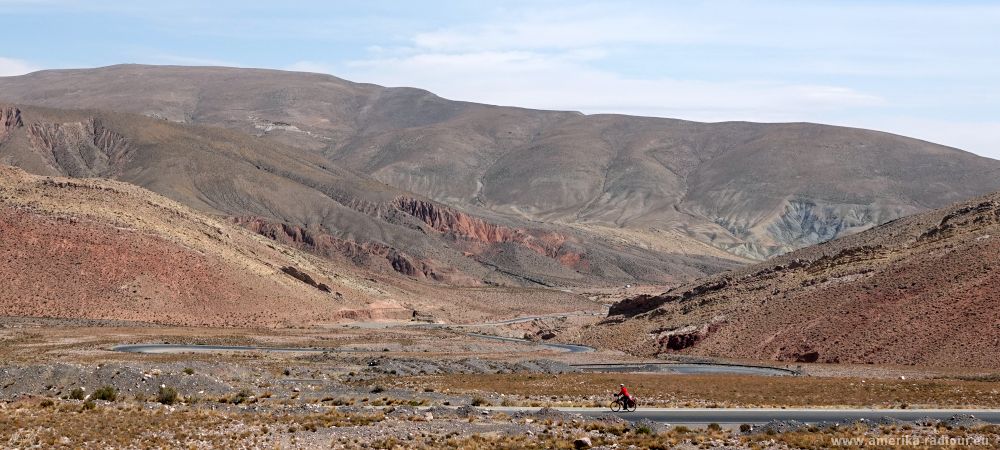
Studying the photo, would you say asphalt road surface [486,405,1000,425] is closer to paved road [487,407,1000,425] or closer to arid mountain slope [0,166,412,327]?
paved road [487,407,1000,425]

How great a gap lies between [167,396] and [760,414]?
2020cm

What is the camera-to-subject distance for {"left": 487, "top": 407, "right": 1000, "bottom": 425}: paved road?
34469 mm

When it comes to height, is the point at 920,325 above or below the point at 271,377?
above

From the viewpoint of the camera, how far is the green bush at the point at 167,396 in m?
36.7

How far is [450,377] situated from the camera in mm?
55688

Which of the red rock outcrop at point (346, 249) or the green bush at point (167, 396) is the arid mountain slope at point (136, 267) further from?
the green bush at point (167, 396)

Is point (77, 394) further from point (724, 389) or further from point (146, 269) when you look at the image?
point (146, 269)

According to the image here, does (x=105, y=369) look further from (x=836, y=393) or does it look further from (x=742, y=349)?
(x=742, y=349)

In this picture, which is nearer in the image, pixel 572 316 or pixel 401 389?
pixel 401 389

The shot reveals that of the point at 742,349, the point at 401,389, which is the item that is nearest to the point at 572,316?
the point at 742,349

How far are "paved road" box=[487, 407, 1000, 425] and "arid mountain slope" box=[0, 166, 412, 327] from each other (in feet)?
229

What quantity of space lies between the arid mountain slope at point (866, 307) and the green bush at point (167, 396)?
42.8m

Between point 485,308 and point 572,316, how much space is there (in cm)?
1885

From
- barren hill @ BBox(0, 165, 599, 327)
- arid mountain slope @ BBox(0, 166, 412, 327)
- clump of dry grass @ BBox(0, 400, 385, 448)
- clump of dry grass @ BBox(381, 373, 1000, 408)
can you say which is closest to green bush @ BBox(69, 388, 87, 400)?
clump of dry grass @ BBox(0, 400, 385, 448)
